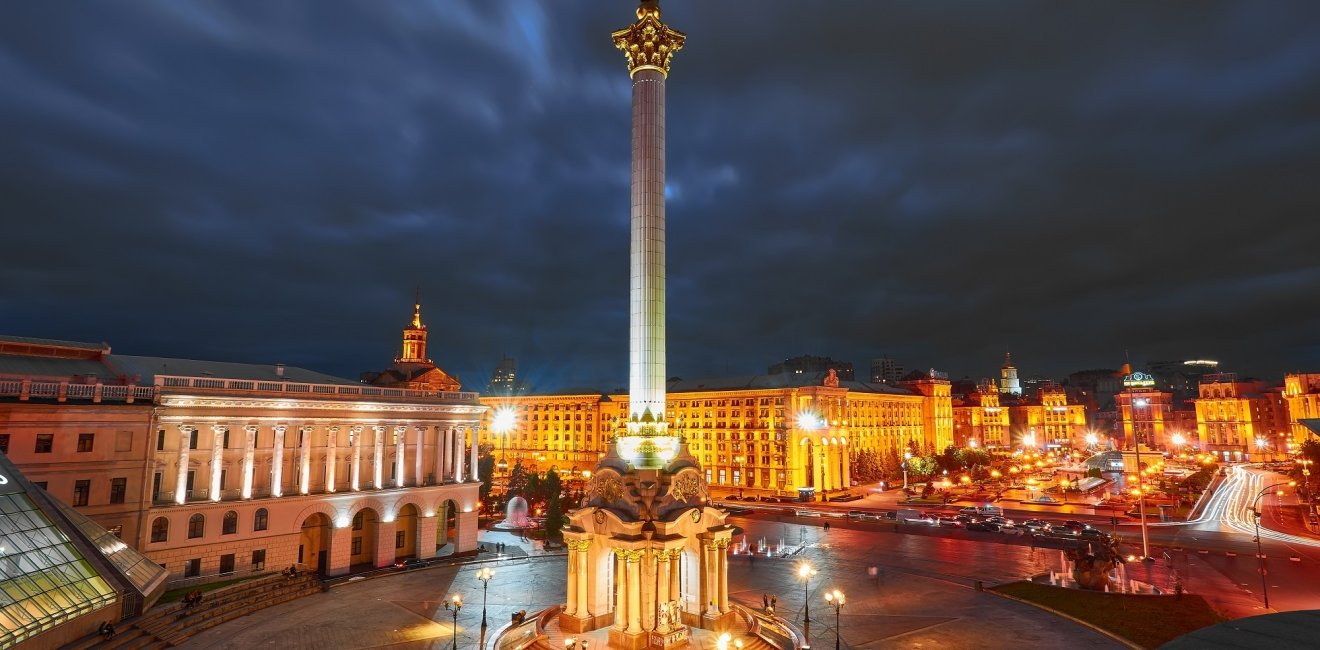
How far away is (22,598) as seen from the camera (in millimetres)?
29656

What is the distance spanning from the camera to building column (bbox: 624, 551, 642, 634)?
115 feet

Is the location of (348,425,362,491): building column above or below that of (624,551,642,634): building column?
above

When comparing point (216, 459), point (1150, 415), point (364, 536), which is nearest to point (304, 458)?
point (216, 459)

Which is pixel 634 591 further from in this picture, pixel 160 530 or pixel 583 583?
pixel 160 530

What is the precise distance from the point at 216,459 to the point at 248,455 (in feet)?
6.89

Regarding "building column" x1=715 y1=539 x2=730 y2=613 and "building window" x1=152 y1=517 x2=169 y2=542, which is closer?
"building column" x1=715 y1=539 x2=730 y2=613

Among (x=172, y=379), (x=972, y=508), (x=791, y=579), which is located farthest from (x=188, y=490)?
(x=972, y=508)

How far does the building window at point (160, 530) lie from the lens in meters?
46.3

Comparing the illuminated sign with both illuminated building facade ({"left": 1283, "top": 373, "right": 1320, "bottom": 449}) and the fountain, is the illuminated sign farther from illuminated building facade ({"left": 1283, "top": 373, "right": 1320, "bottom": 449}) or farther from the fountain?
the fountain

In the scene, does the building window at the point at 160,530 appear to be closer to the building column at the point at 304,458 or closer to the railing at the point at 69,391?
the railing at the point at 69,391

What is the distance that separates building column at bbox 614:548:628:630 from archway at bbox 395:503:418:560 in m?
31.3

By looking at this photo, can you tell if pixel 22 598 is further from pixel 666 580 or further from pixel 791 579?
pixel 791 579

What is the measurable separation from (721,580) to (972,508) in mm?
64495

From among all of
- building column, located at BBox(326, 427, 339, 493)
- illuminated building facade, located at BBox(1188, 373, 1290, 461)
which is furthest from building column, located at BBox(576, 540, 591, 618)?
illuminated building facade, located at BBox(1188, 373, 1290, 461)
